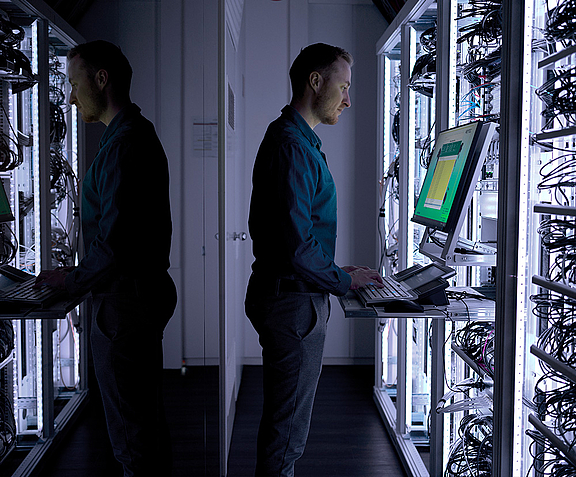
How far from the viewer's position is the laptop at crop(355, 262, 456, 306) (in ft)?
A: 5.65

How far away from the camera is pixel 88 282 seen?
2.64 ft

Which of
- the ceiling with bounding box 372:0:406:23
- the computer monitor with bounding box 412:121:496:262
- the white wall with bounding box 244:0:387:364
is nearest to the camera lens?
the computer monitor with bounding box 412:121:496:262

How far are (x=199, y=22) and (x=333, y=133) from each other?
2895mm

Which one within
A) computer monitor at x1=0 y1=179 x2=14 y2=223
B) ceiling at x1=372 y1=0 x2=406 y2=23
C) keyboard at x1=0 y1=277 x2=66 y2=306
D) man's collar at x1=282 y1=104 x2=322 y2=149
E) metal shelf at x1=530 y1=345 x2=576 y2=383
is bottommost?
metal shelf at x1=530 y1=345 x2=576 y2=383

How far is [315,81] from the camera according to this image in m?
2.13

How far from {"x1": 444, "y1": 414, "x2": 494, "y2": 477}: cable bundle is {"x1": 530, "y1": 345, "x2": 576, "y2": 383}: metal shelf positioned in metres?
0.62

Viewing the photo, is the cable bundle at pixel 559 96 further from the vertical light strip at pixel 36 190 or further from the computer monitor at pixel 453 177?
the vertical light strip at pixel 36 190

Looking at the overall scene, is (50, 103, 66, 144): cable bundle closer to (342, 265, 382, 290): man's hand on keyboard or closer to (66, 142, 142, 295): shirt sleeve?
(66, 142, 142, 295): shirt sleeve

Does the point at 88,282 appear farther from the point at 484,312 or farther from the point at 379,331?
the point at 379,331

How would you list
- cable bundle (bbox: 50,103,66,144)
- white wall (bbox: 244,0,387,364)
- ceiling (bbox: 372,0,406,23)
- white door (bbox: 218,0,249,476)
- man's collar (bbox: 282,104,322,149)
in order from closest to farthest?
cable bundle (bbox: 50,103,66,144) → man's collar (bbox: 282,104,322,149) → white door (bbox: 218,0,249,476) → ceiling (bbox: 372,0,406,23) → white wall (bbox: 244,0,387,364)

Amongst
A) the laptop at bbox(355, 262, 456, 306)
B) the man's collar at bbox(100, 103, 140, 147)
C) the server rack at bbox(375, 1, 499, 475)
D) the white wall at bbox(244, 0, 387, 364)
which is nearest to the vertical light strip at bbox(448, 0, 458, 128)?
the server rack at bbox(375, 1, 499, 475)

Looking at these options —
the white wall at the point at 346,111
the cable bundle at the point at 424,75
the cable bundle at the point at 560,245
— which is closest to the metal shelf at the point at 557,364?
the cable bundle at the point at 560,245

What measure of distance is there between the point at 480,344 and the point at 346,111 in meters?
2.77

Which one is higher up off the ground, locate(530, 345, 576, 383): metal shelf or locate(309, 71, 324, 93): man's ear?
locate(309, 71, 324, 93): man's ear
